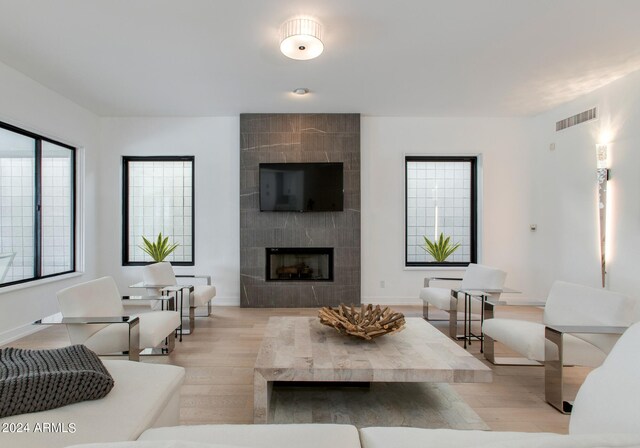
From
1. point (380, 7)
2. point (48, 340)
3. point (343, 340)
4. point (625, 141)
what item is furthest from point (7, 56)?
point (625, 141)

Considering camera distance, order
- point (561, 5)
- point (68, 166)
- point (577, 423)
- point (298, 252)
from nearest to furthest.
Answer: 1. point (577, 423)
2. point (561, 5)
3. point (68, 166)
4. point (298, 252)

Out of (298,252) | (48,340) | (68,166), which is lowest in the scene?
(48,340)

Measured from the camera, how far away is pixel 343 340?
236cm

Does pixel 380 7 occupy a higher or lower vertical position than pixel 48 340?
higher

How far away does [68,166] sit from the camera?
4727mm

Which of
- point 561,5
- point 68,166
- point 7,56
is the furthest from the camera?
point 68,166

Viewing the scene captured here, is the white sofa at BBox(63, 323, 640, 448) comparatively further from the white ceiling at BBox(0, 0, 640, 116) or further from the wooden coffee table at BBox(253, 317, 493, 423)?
the white ceiling at BBox(0, 0, 640, 116)

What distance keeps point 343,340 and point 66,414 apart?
5.12ft

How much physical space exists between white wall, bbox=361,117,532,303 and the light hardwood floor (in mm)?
1380

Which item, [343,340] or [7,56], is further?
[7,56]

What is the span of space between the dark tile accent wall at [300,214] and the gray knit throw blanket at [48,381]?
11.8 ft

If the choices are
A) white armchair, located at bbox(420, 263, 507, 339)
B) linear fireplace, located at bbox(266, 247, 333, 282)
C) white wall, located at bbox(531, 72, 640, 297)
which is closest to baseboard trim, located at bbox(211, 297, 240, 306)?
linear fireplace, located at bbox(266, 247, 333, 282)

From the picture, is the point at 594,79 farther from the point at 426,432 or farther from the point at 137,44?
the point at 137,44

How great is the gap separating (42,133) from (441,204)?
5.44 m
